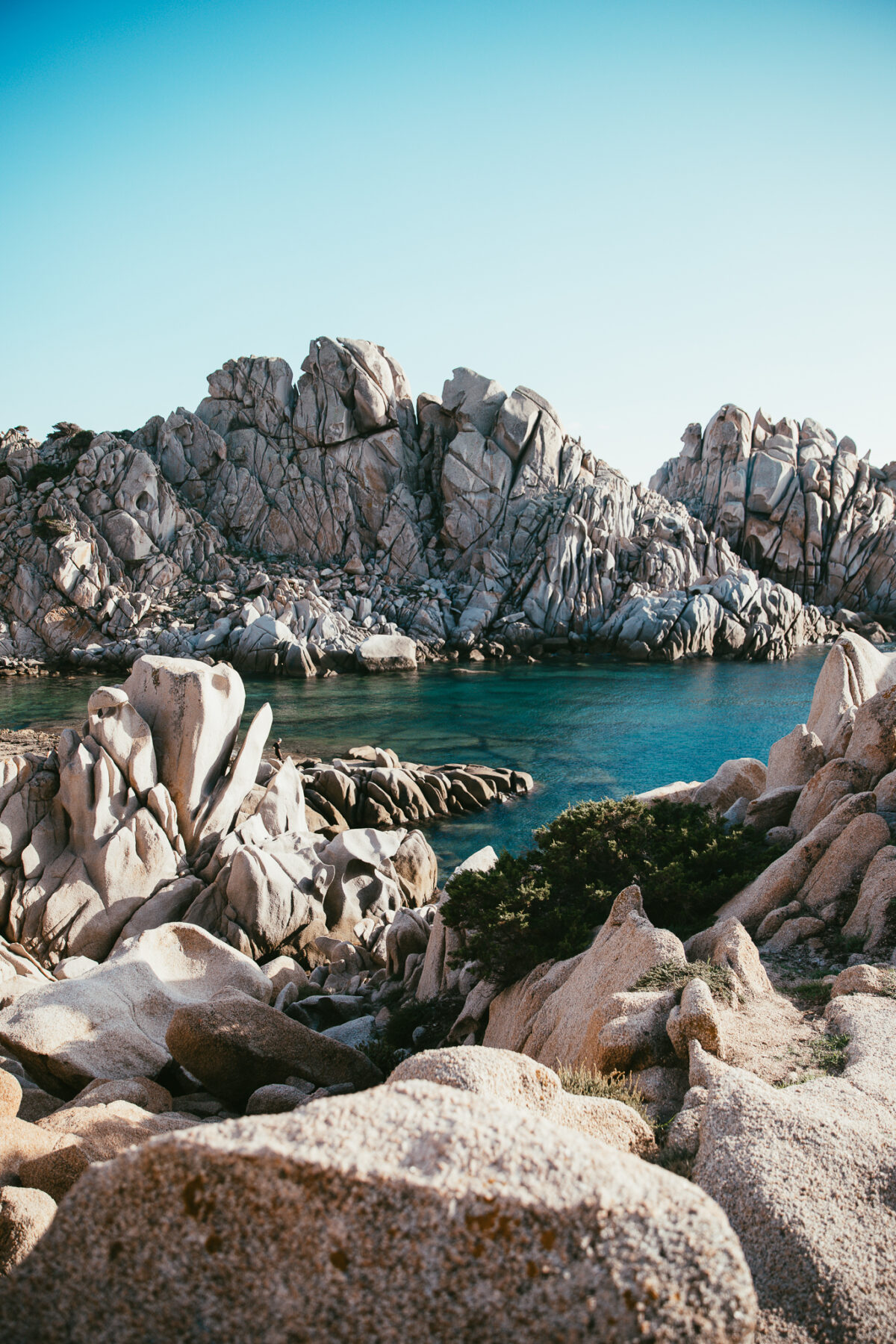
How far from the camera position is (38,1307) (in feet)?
11.0

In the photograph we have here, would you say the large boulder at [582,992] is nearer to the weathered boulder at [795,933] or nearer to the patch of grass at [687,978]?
the patch of grass at [687,978]

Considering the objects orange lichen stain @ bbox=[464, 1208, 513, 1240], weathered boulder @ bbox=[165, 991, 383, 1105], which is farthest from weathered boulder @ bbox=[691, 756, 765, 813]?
orange lichen stain @ bbox=[464, 1208, 513, 1240]

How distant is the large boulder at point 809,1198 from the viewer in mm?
4867

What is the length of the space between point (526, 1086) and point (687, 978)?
4.87 meters

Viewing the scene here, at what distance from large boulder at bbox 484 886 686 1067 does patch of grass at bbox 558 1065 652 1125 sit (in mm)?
843

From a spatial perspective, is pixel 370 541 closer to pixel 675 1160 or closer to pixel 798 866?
pixel 798 866

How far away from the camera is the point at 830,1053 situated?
28.0ft

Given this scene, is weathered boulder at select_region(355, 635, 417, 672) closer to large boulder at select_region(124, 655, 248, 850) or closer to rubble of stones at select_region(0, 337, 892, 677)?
rubble of stones at select_region(0, 337, 892, 677)

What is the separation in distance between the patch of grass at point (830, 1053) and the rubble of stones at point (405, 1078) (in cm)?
3

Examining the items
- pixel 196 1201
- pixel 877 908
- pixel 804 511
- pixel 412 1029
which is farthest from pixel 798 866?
pixel 804 511

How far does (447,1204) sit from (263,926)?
19222 mm

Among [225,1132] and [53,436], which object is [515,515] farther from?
[225,1132]

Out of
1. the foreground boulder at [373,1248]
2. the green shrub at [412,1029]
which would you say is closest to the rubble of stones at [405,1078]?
the foreground boulder at [373,1248]

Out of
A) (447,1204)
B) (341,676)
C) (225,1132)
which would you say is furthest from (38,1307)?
(341,676)
